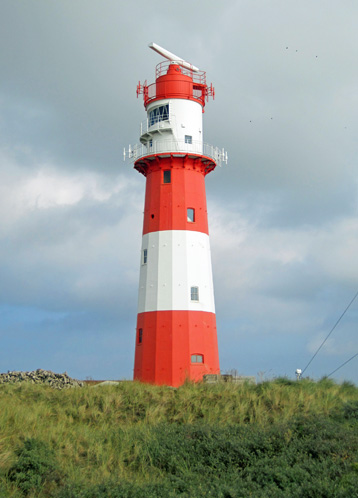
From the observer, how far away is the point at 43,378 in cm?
2912

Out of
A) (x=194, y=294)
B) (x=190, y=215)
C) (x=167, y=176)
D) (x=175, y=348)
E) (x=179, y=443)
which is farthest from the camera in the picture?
(x=167, y=176)

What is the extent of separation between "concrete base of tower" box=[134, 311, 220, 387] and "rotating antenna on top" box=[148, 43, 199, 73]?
542 inches

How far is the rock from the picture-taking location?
2819cm

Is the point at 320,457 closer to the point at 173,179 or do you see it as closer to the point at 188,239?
the point at 188,239

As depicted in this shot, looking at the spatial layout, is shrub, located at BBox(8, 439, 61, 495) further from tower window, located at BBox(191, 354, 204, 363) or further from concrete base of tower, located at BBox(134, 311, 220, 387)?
tower window, located at BBox(191, 354, 204, 363)

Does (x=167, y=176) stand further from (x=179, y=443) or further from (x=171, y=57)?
(x=179, y=443)

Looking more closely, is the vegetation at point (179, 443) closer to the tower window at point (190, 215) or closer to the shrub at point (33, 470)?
the shrub at point (33, 470)

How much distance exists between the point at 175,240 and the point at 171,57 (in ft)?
34.9

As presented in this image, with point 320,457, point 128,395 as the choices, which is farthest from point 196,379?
point 320,457

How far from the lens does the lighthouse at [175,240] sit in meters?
30.4

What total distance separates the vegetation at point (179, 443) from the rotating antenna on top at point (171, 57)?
18.9 m

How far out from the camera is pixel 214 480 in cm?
1505

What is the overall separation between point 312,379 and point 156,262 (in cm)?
950

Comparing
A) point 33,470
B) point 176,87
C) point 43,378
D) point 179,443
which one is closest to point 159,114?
point 176,87
